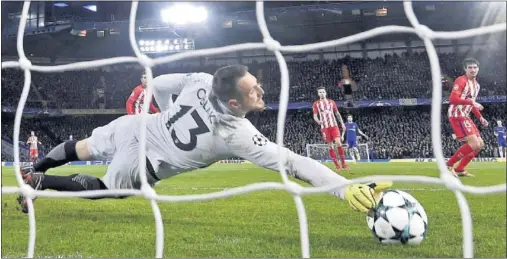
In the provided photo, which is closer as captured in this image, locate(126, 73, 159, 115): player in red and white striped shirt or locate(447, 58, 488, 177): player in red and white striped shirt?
locate(126, 73, 159, 115): player in red and white striped shirt

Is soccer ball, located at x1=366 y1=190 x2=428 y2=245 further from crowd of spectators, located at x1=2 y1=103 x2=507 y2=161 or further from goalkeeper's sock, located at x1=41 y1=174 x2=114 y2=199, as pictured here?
crowd of spectators, located at x1=2 y1=103 x2=507 y2=161

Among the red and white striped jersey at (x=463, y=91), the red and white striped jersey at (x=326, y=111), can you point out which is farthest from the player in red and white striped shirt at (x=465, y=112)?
the red and white striped jersey at (x=326, y=111)

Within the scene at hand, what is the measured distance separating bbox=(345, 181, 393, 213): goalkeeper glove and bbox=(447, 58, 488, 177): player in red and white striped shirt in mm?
1088

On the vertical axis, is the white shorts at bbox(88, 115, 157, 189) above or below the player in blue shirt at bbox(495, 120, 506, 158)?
above

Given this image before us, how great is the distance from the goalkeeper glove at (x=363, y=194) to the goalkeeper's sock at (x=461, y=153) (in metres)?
1.75

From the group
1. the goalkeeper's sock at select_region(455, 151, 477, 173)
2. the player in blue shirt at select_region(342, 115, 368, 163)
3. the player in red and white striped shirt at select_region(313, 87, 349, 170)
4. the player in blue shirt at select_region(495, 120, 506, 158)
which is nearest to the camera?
the goalkeeper's sock at select_region(455, 151, 477, 173)

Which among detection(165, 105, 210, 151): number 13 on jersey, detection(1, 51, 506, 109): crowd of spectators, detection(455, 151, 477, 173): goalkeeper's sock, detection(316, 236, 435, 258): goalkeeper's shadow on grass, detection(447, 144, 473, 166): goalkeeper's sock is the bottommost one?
detection(316, 236, 435, 258): goalkeeper's shadow on grass

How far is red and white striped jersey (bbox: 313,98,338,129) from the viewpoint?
3.20 meters

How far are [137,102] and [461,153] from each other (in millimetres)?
2115

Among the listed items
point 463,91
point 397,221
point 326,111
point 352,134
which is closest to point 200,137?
point 397,221

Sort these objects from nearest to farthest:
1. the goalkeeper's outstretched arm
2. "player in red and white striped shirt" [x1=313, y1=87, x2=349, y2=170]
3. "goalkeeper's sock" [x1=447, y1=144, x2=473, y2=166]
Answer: the goalkeeper's outstretched arm → "goalkeeper's sock" [x1=447, y1=144, x2=473, y2=166] → "player in red and white striped shirt" [x1=313, y1=87, x2=349, y2=170]

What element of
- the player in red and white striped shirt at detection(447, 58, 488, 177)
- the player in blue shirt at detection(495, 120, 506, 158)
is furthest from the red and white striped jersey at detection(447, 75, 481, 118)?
the player in blue shirt at detection(495, 120, 506, 158)

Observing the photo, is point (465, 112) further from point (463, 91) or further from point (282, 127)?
point (282, 127)

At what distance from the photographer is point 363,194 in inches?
34.5
